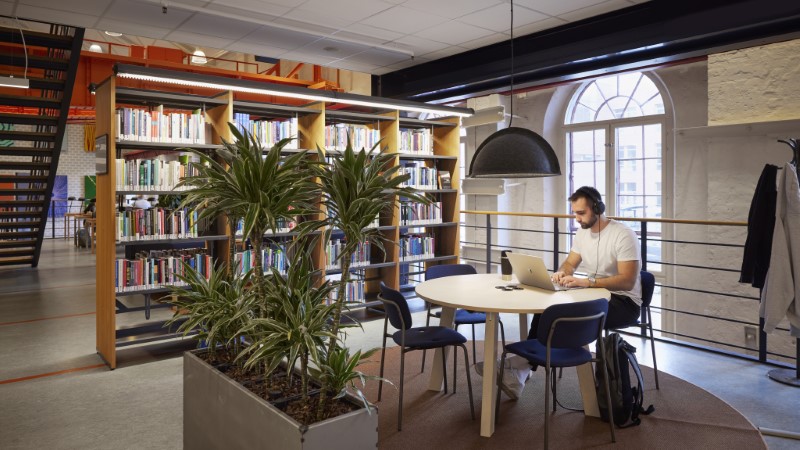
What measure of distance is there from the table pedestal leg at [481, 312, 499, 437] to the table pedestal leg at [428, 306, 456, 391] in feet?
2.03

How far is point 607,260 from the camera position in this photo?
12.8 feet

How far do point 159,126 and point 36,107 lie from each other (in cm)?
322

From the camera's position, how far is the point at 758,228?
391 cm

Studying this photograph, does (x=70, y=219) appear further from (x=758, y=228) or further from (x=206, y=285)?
(x=758, y=228)

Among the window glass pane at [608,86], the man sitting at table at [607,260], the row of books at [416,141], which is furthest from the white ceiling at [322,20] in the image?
the window glass pane at [608,86]

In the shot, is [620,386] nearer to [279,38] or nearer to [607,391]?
[607,391]

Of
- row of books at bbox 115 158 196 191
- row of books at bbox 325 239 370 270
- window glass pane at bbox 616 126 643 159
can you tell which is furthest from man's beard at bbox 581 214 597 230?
window glass pane at bbox 616 126 643 159

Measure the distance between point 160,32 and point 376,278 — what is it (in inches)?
138

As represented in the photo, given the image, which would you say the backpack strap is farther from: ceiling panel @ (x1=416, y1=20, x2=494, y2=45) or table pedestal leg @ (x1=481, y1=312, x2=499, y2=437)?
ceiling panel @ (x1=416, y1=20, x2=494, y2=45)

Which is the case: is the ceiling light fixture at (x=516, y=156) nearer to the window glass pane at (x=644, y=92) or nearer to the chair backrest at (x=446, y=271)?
the chair backrest at (x=446, y=271)

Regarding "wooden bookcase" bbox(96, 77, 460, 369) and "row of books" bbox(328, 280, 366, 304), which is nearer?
"wooden bookcase" bbox(96, 77, 460, 369)

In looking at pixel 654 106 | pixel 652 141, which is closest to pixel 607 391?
pixel 652 141

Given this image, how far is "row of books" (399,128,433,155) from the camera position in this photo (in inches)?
253

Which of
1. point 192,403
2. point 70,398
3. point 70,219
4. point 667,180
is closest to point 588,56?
point 667,180
